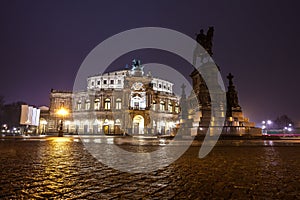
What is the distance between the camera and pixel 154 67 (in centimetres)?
8012

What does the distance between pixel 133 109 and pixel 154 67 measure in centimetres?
3316

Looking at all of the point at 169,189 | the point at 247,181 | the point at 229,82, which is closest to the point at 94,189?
the point at 169,189

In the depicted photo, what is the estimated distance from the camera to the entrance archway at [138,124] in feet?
166

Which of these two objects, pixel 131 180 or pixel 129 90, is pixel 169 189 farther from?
pixel 129 90

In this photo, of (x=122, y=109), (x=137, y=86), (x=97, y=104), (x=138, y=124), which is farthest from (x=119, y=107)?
(x=138, y=124)

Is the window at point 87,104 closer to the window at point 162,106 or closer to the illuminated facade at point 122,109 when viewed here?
the illuminated facade at point 122,109

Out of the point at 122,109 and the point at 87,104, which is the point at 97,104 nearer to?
the point at 87,104

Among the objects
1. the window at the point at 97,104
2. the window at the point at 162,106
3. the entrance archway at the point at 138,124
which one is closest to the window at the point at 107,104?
the window at the point at 97,104

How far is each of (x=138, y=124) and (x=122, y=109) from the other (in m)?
5.45

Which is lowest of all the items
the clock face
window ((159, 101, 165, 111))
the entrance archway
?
the entrance archway

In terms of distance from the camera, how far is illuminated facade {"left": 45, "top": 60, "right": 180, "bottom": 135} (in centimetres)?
5138

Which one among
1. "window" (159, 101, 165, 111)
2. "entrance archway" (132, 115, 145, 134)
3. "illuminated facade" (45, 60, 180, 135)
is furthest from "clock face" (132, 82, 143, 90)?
"window" (159, 101, 165, 111)

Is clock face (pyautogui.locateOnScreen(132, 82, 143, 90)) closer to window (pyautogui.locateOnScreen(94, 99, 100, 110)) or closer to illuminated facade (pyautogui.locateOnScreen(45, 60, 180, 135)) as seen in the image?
illuminated facade (pyautogui.locateOnScreen(45, 60, 180, 135))

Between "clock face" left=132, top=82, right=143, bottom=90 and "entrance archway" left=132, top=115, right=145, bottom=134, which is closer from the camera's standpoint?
"entrance archway" left=132, top=115, right=145, bottom=134
